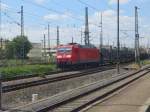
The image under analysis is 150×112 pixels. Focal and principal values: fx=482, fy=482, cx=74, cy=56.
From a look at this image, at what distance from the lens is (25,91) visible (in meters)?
26.0

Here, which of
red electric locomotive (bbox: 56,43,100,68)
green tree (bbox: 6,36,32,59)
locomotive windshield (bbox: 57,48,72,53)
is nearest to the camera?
red electric locomotive (bbox: 56,43,100,68)

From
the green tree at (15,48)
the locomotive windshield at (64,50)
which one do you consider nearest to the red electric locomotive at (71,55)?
the locomotive windshield at (64,50)

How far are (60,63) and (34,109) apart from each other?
128 ft

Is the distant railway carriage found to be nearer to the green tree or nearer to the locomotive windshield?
the locomotive windshield

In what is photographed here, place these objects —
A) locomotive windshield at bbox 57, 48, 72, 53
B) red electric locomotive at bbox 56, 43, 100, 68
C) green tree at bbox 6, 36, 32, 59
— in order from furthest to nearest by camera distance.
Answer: green tree at bbox 6, 36, 32, 59
locomotive windshield at bbox 57, 48, 72, 53
red electric locomotive at bbox 56, 43, 100, 68

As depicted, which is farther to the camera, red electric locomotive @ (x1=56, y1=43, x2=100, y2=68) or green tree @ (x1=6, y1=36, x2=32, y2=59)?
green tree @ (x1=6, y1=36, x2=32, y2=59)

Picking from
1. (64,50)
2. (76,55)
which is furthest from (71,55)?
(64,50)

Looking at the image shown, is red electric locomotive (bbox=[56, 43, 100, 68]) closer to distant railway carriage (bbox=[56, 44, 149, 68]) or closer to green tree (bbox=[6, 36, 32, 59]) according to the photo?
distant railway carriage (bbox=[56, 44, 149, 68])

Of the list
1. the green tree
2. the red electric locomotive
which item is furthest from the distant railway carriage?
the green tree

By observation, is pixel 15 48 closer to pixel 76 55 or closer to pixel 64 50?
pixel 64 50

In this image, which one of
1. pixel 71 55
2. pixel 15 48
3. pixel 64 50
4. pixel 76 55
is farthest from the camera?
pixel 15 48

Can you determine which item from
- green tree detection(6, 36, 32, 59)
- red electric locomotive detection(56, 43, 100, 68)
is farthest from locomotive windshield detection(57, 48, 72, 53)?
green tree detection(6, 36, 32, 59)

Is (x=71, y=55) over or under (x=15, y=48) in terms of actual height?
under

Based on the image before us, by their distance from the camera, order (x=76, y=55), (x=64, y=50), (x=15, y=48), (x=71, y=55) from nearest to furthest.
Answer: (x=71, y=55), (x=76, y=55), (x=64, y=50), (x=15, y=48)
